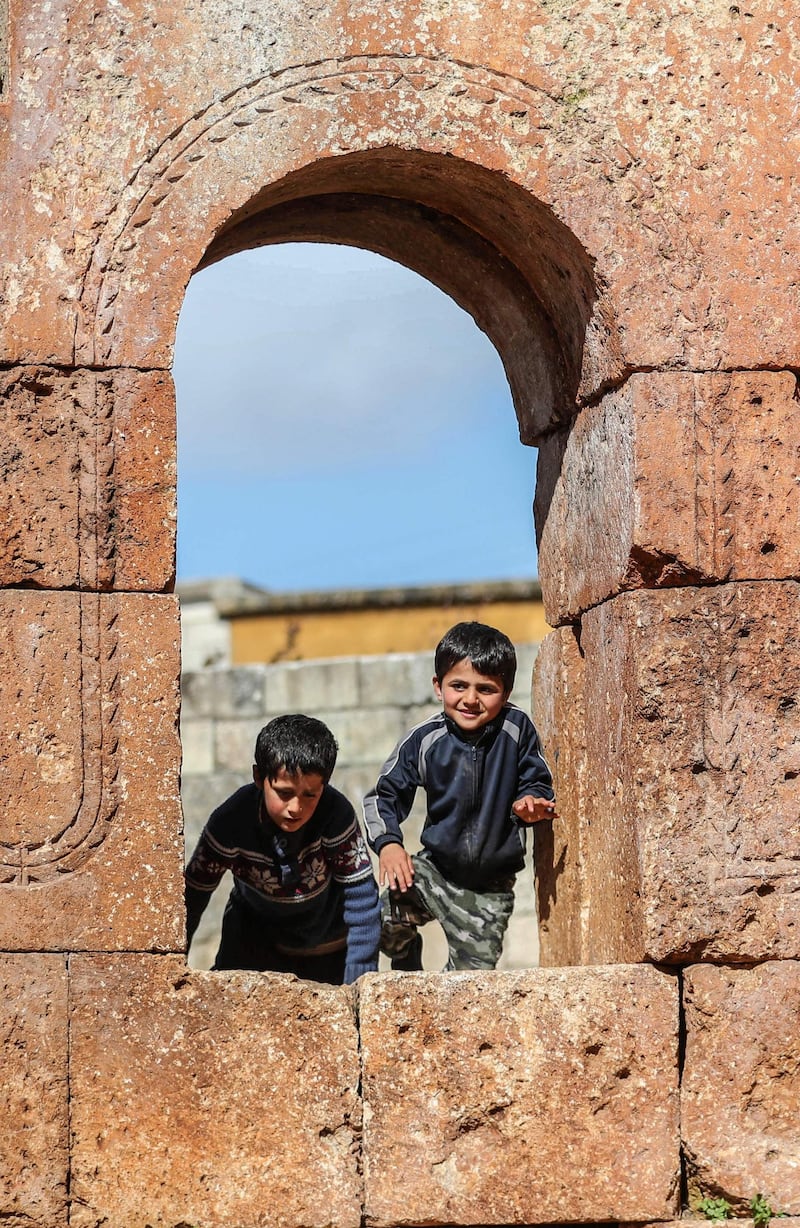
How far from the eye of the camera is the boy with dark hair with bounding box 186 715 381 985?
5418mm

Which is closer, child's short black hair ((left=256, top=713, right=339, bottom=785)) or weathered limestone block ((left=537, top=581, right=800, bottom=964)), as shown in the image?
weathered limestone block ((left=537, top=581, right=800, bottom=964))

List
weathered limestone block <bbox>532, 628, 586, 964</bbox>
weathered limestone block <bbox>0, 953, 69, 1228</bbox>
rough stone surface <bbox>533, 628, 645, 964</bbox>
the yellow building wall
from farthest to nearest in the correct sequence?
the yellow building wall, weathered limestone block <bbox>532, 628, 586, 964</bbox>, rough stone surface <bbox>533, 628, 645, 964</bbox>, weathered limestone block <bbox>0, 953, 69, 1228</bbox>

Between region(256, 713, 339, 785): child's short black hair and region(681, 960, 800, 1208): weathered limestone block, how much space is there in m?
Answer: 1.26

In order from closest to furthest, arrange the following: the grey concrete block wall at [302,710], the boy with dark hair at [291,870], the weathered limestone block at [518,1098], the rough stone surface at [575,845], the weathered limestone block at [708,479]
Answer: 1. the weathered limestone block at [518,1098]
2. the weathered limestone block at [708,479]
3. the rough stone surface at [575,845]
4. the boy with dark hair at [291,870]
5. the grey concrete block wall at [302,710]

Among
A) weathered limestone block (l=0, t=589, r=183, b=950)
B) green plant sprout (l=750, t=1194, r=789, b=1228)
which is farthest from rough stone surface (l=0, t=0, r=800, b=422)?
green plant sprout (l=750, t=1194, r=789, b=1228)

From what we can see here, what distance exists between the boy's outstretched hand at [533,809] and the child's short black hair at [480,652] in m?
0.37

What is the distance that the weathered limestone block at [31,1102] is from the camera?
4820mm

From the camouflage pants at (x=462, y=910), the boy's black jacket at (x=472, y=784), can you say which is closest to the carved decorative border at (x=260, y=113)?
the boy's black jacket at (x=472, y=784)

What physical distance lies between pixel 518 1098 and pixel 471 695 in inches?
50.2

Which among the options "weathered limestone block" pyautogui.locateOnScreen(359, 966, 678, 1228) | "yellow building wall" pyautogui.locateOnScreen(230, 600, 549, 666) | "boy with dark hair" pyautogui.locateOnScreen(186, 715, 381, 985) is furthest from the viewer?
"yellow building wall" pyautogui.locateOnScreen(230, 600, 549, 666)

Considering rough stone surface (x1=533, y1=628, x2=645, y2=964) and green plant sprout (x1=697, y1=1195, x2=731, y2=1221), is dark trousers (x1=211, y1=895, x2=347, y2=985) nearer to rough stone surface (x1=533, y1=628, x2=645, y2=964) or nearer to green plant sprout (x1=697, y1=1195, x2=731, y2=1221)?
rough stone surface (x1=533, y1=628, x2=645, y2=964)

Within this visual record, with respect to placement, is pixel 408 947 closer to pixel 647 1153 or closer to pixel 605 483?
pixel 647 1153

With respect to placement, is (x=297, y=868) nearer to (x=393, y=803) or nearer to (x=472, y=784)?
(x=393, y=803)

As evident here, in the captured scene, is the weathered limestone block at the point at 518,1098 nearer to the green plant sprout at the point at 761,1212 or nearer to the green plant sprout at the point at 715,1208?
the green plant sprout at the point at 715,1208
